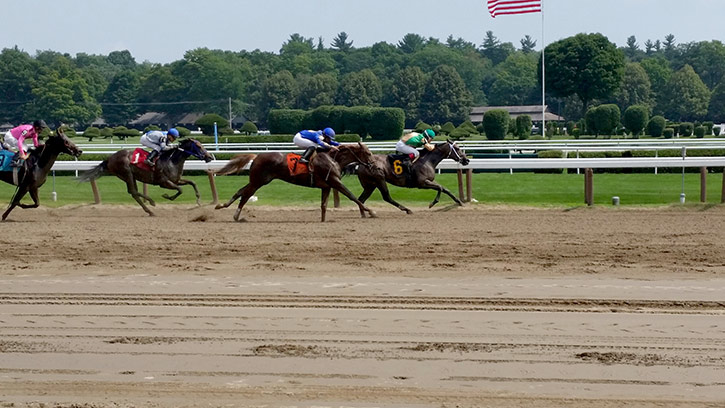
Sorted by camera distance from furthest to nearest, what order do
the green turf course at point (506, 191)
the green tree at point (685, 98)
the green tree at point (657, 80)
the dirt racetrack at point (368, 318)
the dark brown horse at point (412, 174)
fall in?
the green tree at point (657, 80)
the green tree at point (685, 98)
the green turf course at point (506, 191)
the dark brown horse at point (412, 174)
the dirt racetrack at point (368, 318)

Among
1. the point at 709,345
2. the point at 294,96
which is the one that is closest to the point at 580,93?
the point at 294,96

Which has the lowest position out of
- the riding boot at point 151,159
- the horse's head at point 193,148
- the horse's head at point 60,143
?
the riding boot at point 151,159

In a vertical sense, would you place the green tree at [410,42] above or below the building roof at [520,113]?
above

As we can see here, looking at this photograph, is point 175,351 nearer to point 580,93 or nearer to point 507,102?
point 580,93

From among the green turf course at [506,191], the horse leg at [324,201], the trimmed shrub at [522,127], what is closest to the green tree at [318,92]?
the trimmed shrub at [522,127]

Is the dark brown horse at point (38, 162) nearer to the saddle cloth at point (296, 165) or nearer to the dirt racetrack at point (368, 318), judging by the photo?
the dirt racetrack at point (368, 318)

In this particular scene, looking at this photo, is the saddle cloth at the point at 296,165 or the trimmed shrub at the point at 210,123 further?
the trimmed shrub at the point at 210,123

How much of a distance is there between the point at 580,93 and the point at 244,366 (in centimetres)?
5601

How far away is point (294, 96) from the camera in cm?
7006

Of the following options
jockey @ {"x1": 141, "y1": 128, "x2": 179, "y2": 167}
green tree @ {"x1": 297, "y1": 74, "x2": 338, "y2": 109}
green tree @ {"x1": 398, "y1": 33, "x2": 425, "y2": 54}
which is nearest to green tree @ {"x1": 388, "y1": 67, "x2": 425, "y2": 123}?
green tree @ {"x1": 297, "y1": 74, "x2": 338, "y2": 109}

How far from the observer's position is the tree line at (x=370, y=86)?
2357 inches

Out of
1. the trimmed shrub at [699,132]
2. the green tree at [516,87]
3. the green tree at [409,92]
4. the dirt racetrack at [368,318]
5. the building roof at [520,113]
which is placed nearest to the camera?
the dirt racetrack at [368,318]

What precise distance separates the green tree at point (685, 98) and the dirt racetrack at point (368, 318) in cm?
7288

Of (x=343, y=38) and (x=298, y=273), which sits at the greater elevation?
(x=343, y=38)
